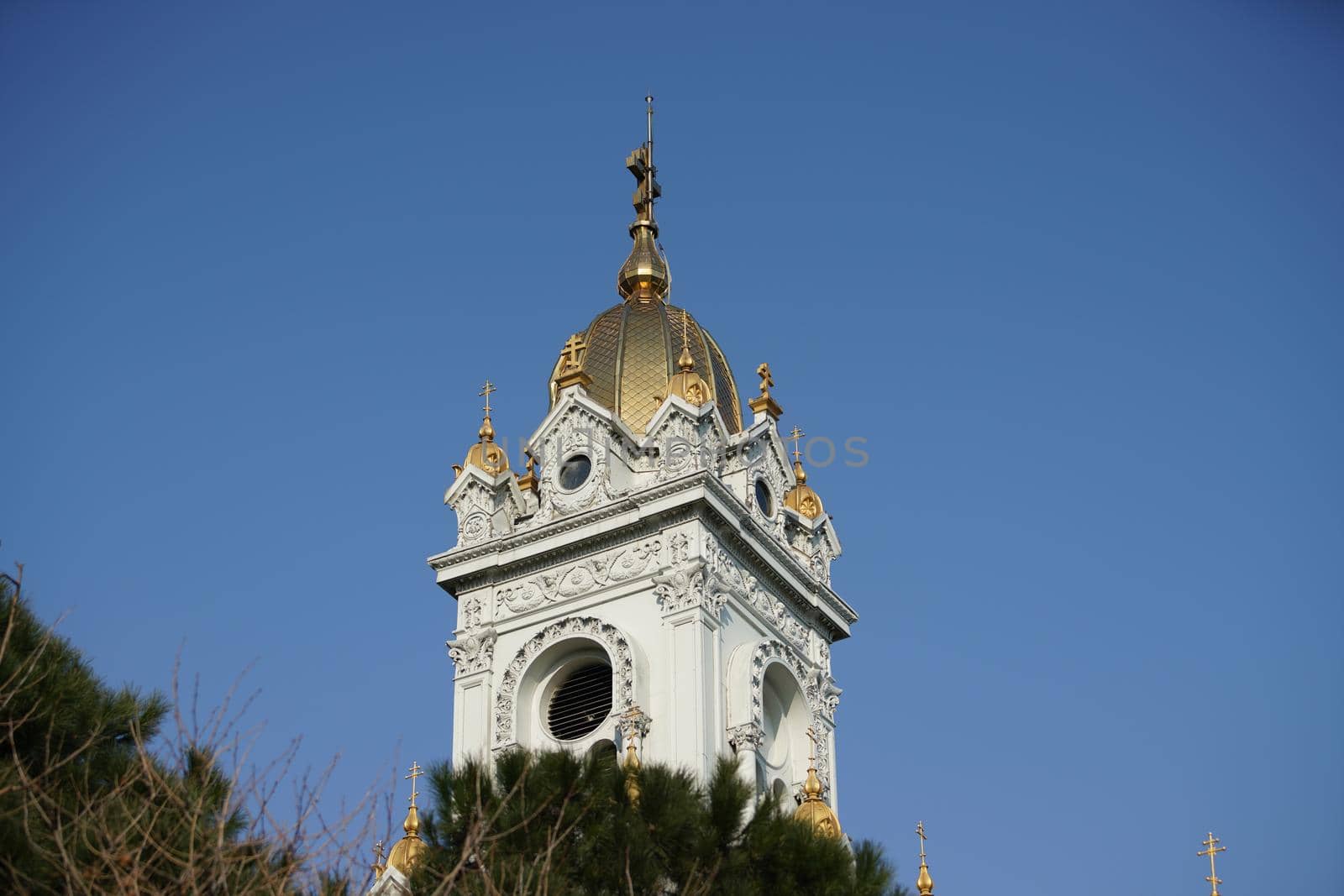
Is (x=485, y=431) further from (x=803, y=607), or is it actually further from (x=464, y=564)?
(x=803, y=607)

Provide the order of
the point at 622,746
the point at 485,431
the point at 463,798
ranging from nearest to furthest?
the point at 463,798
the point at 622,746
the point at 485,431

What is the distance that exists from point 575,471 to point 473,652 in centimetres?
433

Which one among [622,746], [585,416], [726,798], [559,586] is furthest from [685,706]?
[726,798]

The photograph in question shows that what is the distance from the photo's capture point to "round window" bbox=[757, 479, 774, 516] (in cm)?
4456

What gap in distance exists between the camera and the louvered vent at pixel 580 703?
135 ft

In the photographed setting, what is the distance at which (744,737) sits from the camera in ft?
131

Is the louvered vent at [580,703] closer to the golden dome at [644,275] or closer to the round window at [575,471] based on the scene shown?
the round window at [575,471]

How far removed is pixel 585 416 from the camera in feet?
144

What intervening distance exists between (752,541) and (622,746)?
213 inches

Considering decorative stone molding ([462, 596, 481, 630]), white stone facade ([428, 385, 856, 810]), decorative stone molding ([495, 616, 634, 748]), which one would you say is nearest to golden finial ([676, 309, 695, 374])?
white stone facade ([428, 385, 856, 810])

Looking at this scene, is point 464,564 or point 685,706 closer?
point 685,706

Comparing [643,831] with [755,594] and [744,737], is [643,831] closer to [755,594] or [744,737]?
[744,737]

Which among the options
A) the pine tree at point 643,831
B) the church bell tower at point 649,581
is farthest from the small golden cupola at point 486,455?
the pine tree at point 643,831

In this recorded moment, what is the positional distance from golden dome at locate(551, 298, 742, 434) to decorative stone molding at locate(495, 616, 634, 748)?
4.87 meters
